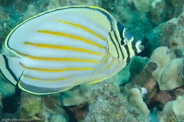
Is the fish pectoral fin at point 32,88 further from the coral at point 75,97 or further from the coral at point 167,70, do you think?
the coral at point 167,70

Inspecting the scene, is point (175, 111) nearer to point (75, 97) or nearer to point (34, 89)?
point (75, 97)

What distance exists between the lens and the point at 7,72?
2037 millimetres

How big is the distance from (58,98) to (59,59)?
1.31 m

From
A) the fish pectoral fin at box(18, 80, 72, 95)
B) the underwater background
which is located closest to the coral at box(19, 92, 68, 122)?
the underwater background

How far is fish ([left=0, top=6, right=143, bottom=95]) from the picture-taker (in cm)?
203

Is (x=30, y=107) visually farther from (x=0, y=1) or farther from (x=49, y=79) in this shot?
(x=0, y=1)

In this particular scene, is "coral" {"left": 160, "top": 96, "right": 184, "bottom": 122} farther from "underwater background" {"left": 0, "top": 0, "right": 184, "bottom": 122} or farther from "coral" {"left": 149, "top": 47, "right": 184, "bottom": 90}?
"coral" {"left": 149, "top": 47, "right": 184, "bottom": 90}

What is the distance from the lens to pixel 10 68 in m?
2.04

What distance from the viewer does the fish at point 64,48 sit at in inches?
79.7

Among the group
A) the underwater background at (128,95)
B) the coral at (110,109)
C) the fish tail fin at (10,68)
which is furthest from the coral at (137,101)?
the fish tail fin at (10,68)

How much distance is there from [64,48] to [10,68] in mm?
565

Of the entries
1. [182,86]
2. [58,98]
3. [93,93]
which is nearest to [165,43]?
[182,86]

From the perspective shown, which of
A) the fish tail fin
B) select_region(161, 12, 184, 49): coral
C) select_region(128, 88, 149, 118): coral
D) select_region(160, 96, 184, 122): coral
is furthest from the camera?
select_region(161, 12, 184, 49): coral

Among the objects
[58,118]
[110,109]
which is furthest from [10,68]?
[58,118]
